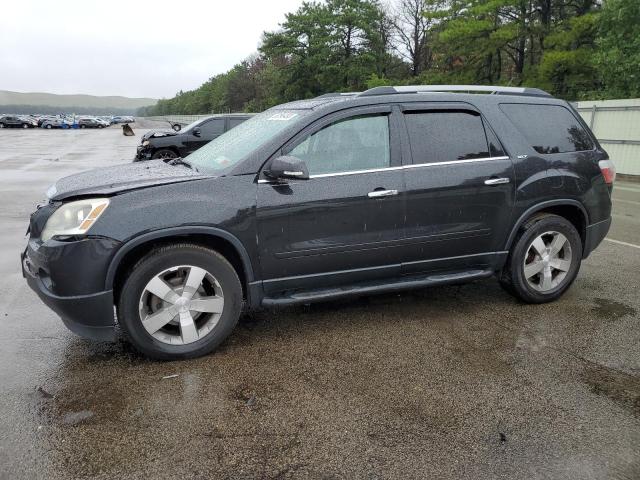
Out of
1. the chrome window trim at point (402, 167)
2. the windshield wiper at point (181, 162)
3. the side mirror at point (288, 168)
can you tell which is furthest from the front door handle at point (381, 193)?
the windshield wiper at point (181, 162)

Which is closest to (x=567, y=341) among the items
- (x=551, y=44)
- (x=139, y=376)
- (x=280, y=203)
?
(x=280, y=203)

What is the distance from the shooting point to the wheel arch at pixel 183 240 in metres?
3.28

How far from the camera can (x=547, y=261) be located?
4570mm

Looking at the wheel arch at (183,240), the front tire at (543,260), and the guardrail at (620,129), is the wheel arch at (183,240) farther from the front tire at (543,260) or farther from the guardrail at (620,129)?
the guardrail at (620,129)

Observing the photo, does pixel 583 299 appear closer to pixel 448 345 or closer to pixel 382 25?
pixel 448 345

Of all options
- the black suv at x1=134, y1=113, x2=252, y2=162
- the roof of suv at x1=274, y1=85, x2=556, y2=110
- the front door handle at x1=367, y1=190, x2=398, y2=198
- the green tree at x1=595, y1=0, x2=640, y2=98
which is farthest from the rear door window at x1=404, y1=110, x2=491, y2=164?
the green tree at x1=595, y1=0, x2=640, y2=98

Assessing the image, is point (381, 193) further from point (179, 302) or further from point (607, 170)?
point (607, 170)

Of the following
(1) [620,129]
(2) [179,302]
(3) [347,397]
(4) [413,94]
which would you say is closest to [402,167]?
(4) [413,94]

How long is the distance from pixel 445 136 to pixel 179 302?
2402 millimetres

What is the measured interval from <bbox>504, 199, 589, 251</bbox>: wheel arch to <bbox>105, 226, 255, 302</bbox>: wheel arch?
2.24 metres

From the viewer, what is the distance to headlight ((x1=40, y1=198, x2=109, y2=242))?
3.24 meters

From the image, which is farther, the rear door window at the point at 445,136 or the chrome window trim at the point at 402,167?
the rear door window at the point at 445,136

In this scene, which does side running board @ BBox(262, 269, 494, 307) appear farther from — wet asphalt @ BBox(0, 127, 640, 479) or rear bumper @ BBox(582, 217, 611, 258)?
rear bumper @ BBox(582, 217, 611, 258)

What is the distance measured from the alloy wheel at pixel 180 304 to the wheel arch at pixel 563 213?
2487 mm
